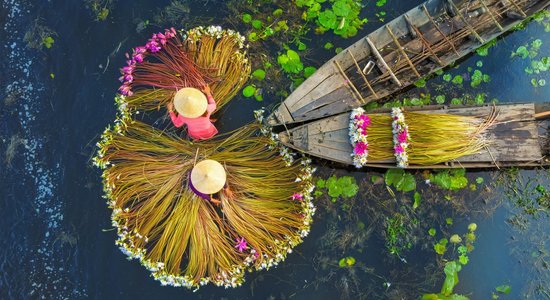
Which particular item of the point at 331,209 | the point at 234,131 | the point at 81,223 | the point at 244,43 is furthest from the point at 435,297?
the point at 81,223

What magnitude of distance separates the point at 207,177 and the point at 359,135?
1439mm

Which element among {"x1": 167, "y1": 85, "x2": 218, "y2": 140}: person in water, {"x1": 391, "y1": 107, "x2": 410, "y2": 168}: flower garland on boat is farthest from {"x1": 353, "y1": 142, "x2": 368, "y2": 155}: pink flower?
{"x1": 167, "y1": 85, "x2": 218, "y2": 140}: person in water

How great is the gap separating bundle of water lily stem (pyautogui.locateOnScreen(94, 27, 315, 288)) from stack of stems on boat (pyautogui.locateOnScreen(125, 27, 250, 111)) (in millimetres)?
12

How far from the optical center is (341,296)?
4.89 metres

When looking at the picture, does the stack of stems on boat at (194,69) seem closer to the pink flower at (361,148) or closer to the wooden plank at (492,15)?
the pink flower at (361,148)

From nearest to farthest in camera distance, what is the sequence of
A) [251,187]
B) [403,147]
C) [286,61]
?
[403,147] → [251,187] → [286,61]

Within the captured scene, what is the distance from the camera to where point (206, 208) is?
191 inches

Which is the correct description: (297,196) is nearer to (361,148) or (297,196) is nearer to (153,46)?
(361,148)

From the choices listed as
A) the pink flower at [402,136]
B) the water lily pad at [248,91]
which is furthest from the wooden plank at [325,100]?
the water lily pad at [248,91]

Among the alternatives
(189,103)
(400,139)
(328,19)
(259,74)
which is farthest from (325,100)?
(189,103)

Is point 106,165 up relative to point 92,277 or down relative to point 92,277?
up

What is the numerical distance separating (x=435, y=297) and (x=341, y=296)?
0.91 meters

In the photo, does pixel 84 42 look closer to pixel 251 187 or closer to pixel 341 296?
pixel 251 187

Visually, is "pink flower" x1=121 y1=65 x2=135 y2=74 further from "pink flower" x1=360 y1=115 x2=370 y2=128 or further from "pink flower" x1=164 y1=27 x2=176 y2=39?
"pink flower" x1=360 y1=115 x2=370 y2=128
